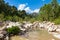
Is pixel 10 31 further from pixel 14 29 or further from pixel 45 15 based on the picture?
pixel 45 15

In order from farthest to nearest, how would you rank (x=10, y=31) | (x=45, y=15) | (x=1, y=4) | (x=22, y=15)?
1. (x=22, y=15)
2. (x=1, y=4)
3. (x=45, y=15)
4. (x=10, y=31)

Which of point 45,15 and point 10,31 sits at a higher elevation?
point 45,15

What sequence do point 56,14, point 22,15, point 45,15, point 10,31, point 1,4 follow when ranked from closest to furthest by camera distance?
1. point 10,31
2. point 56,14
3. point 45,15
4. point 1,4
5. point 22,15

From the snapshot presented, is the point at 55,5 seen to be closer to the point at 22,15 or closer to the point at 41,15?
the point at 41,15

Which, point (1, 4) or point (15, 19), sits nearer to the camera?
point (15, 19)

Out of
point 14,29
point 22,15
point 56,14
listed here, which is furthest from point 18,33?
point 22,15

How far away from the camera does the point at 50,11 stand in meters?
40.8

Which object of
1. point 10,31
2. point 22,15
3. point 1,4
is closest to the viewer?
point 10,31

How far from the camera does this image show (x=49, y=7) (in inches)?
1636

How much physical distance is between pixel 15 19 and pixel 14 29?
91.9ft

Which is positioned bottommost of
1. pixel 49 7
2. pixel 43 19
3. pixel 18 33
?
pixel 18 33

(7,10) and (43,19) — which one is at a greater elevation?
(7,10)

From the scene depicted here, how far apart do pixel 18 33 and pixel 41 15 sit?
26503 millimetres

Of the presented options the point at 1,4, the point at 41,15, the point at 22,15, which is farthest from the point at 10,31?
the point at 22,15
